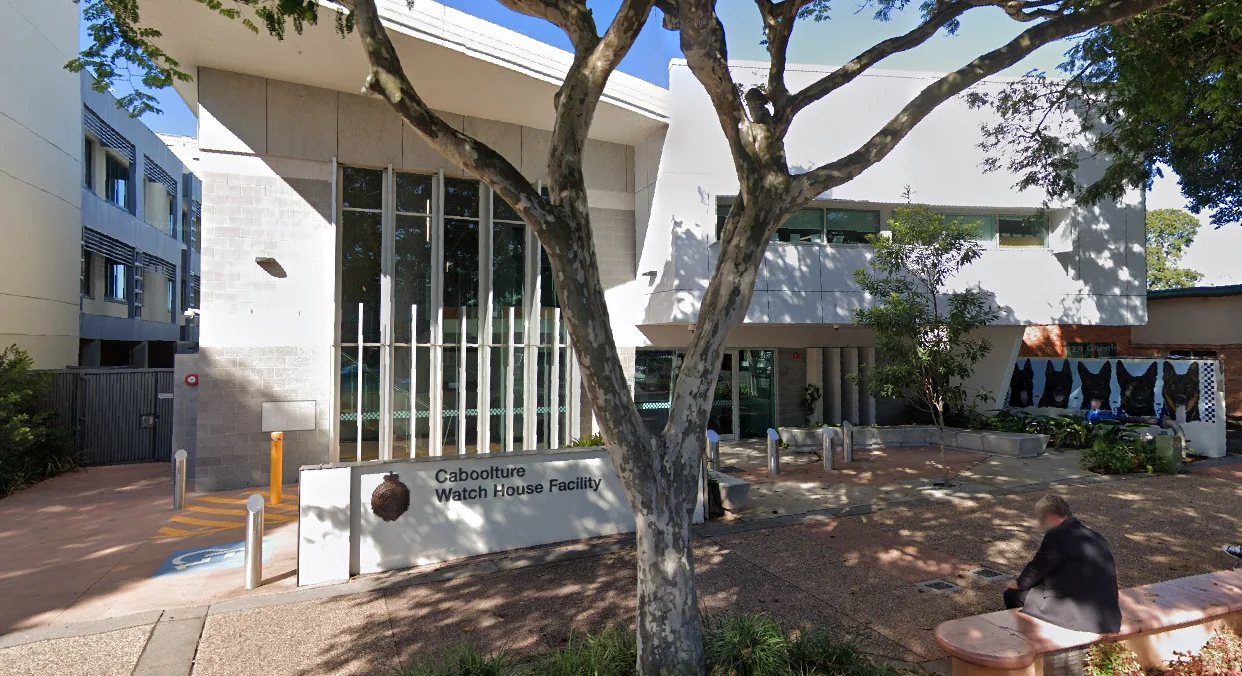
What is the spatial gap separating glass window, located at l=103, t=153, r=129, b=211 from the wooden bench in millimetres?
24349

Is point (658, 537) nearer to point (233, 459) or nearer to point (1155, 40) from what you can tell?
point (1155, 40)

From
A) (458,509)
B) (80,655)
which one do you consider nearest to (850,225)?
(458,509)

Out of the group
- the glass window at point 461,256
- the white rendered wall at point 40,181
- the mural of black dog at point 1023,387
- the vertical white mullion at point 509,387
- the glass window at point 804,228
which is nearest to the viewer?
the vertical white mullion at point 509,387

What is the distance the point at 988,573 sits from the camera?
260 inches

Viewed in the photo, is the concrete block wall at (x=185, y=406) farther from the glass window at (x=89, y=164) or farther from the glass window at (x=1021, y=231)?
the glass window at (x=1021, y=231)

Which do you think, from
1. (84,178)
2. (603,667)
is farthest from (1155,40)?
(84,178)

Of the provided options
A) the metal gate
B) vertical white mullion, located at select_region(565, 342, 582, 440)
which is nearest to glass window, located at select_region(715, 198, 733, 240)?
vertical white mullion, located at select_region(565, 342, 582, 440)

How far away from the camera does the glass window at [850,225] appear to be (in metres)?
15.1

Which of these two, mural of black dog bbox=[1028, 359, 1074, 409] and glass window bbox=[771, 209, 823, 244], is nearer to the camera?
glass window bbox=[771, 209, 823, 244]

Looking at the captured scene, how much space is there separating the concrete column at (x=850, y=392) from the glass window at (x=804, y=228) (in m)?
3.32

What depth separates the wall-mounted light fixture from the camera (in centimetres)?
1152

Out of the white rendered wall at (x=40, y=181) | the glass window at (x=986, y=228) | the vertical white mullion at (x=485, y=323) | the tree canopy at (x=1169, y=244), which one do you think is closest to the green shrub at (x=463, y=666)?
the vertical white mullion at (x=485, y=323)

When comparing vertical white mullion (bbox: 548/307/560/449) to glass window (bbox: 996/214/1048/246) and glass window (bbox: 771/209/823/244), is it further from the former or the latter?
glass window (bbox: 996/214/1048/246)

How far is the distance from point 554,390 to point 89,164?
16156mm
